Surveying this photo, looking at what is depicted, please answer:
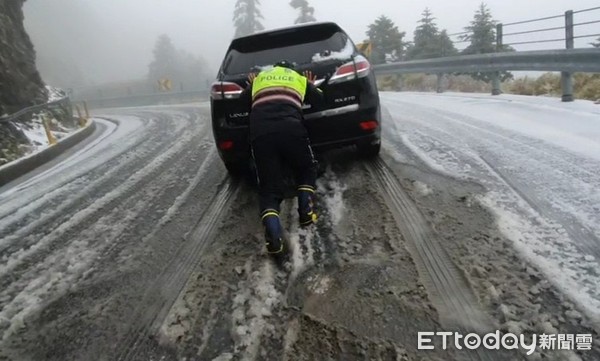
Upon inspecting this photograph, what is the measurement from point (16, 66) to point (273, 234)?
1235 centimetres

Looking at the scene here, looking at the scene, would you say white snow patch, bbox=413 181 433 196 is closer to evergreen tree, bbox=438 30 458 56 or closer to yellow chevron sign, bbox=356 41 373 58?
yellow chevron sign, bbox=356 41 373 58

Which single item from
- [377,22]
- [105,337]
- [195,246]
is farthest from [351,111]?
[377,22]

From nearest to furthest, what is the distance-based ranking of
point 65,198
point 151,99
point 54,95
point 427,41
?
point 65,198
point 54,95
point 427,41
point 151,99

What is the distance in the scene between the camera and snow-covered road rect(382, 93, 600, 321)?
2776 mm

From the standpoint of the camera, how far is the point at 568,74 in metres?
7.50

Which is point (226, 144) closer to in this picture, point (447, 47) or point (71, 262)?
point (71, 262)

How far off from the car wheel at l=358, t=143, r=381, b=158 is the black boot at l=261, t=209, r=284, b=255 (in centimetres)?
206

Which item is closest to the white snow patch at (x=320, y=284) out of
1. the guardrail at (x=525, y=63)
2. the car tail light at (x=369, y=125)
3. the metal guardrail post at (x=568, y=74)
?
the car tail light at (x=369, y=125)

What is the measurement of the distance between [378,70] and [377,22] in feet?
32.8

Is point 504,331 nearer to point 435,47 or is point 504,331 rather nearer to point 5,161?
point 5,161

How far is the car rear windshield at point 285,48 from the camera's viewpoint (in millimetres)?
4461

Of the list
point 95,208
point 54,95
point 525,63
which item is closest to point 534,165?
point 95,208

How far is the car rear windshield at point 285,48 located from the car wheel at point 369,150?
1140mm

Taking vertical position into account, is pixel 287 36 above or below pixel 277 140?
above
